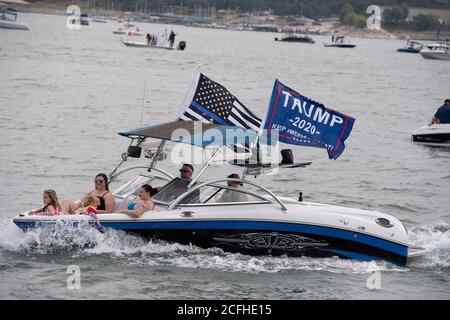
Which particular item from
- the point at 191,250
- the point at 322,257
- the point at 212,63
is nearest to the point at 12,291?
the point at 191,250

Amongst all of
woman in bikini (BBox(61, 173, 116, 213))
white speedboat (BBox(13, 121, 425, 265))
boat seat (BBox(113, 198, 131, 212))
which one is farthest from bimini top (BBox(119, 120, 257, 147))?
boat seat (BBox(113, 198, 131, 212))

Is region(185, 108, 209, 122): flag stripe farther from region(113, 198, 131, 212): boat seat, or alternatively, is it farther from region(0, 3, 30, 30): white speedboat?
region(0, 3, 30, 30): white speedboat

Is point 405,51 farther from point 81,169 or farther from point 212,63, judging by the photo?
point 81,169

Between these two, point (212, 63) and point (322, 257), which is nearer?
point (322, 257)

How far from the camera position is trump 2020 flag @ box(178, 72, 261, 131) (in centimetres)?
1650

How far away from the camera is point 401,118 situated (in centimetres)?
4269

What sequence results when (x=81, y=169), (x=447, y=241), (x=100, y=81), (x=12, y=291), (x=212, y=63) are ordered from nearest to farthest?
(x=12, y=291)
(x=447, y=241)
(x=81, y=169)
(x=100, y=81)
(x=212, y=63)

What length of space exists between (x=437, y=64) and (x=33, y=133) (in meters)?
77.4

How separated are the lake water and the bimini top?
169 centimetres

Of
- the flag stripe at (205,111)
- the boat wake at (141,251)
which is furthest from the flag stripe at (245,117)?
the boat wake at (141,251)

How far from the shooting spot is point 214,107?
16641mm

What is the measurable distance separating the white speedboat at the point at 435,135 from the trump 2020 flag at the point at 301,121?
15268mm

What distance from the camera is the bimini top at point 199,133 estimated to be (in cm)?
1503

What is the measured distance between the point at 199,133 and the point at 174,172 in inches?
362
